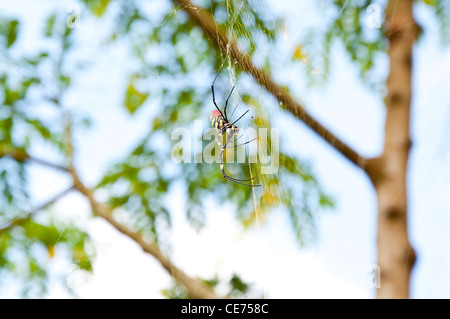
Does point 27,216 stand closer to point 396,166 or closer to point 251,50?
point 251,50

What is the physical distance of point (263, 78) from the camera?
3.25 ft

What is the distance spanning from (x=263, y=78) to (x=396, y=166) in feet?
1.84

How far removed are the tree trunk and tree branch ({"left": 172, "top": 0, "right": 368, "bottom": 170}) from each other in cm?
9

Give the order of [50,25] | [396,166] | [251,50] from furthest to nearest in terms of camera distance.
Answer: [50,25] → [396,166] → [251,50]


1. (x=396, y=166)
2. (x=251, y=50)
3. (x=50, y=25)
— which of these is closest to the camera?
(x=251, y=50)

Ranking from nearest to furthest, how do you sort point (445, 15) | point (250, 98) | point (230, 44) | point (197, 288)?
point (230, 44) → point (250, 98) → point (445, 15) → point (197, 288)

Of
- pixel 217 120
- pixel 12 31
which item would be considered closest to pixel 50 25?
pixel 12 31

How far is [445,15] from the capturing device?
119cm

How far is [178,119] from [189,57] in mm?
236

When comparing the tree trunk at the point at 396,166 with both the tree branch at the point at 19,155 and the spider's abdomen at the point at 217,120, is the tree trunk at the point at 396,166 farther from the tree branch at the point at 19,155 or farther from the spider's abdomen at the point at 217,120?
the tree branch at the point at 19,155

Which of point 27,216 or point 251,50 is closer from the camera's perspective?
point 251,50
